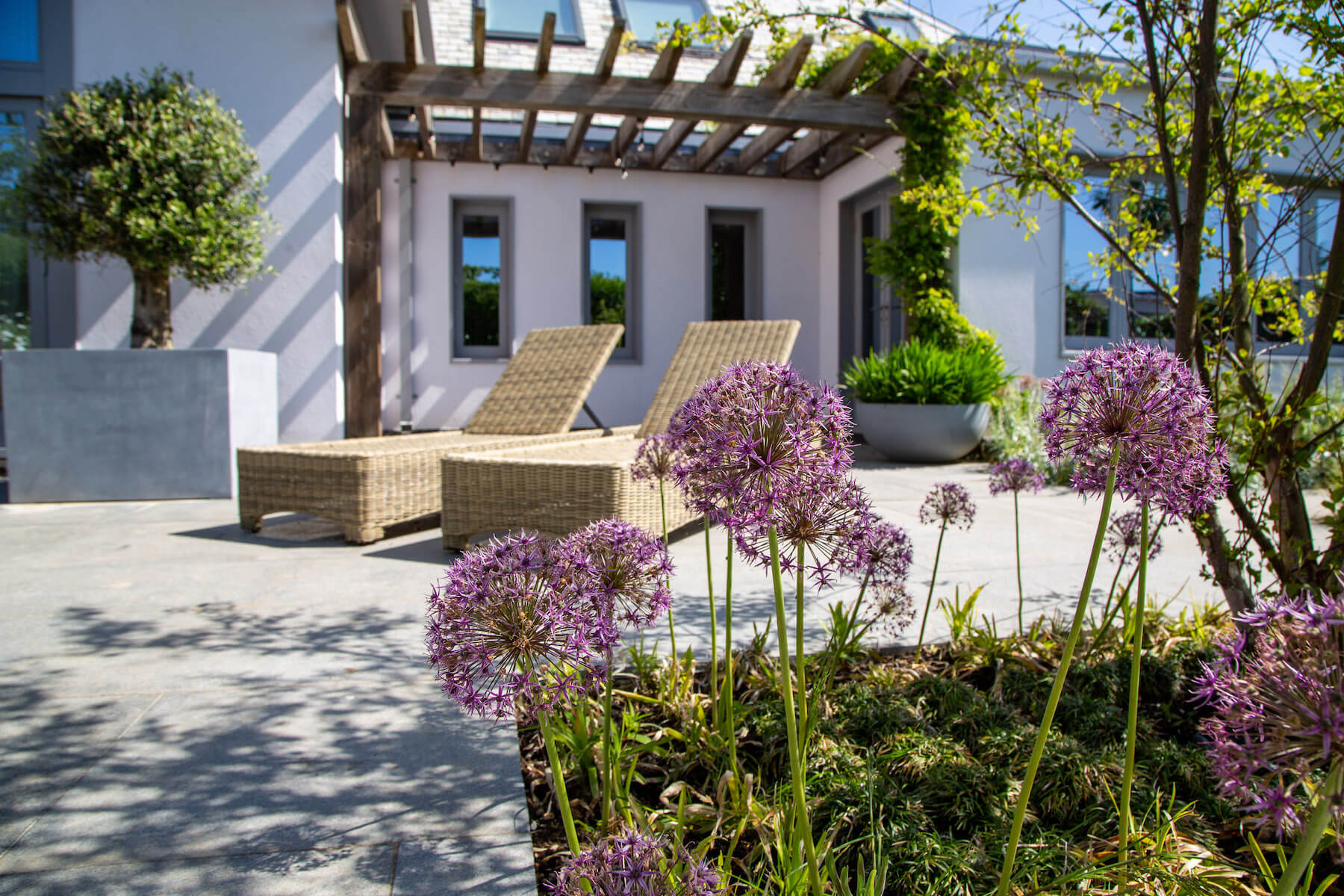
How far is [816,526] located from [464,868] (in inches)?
30.3

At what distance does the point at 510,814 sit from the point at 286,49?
251 inches

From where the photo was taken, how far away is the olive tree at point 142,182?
4.83m

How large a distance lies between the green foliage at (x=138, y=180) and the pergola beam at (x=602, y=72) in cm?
254

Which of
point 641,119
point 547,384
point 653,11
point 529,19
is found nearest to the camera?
point 547,384

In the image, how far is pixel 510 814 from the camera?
4.71ft

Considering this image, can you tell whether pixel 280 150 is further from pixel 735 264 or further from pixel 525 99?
pixel 735 264

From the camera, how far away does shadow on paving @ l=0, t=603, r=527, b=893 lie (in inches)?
52.7

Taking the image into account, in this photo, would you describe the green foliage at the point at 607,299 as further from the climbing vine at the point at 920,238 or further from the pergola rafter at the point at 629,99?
the climbing vine at the point at 920,238

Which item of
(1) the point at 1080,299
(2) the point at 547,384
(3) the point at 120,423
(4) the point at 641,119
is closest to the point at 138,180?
(3) the point at 120,423

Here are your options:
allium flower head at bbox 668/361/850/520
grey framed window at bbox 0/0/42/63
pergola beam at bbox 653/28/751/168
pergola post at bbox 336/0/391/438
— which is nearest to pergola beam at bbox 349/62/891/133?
pergola beam at bbox 653/28/751/168

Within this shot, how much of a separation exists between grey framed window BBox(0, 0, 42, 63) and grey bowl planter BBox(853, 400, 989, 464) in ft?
22.1

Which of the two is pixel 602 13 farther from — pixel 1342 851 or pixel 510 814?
pixel 1342 851

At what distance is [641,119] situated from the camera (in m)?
7.32

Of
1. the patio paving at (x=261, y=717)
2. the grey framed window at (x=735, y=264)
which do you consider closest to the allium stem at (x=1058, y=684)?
the patio paving at (x=261, y=717)
